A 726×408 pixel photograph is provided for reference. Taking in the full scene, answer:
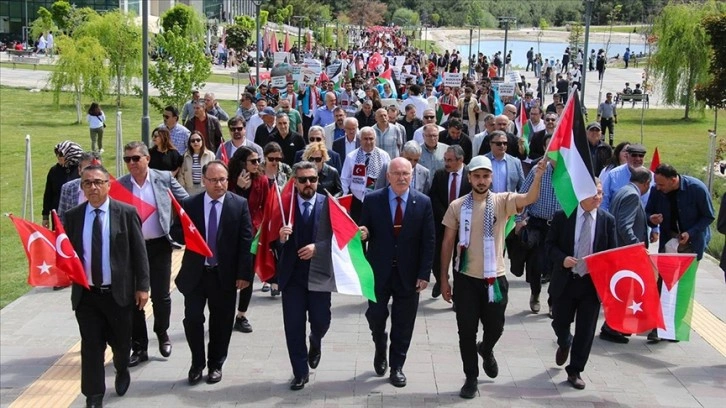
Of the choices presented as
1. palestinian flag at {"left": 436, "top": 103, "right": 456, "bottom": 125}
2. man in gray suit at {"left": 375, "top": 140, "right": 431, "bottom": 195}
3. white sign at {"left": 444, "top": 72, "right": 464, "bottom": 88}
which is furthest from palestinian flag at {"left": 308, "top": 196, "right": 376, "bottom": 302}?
white sign at {"left": 444, "top": 72, "right": 464, "bottom": 88}

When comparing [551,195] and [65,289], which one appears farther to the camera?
[65,289]

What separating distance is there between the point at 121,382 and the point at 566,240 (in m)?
3.83

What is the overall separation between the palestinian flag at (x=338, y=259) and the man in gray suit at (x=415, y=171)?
88.5 inches

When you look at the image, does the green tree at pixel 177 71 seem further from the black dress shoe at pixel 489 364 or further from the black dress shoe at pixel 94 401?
the black dress shoe at pixel 489 364

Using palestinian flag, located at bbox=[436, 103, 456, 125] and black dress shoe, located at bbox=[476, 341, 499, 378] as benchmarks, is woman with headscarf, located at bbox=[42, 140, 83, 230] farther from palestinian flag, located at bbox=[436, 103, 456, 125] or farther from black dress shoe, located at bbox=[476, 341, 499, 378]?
palestinian flag, located at bbox=[436, 103, 456, 125]

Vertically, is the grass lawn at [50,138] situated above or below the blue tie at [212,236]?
below

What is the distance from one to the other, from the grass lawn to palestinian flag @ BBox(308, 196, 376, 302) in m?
5.74

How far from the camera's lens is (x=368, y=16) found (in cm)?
11719

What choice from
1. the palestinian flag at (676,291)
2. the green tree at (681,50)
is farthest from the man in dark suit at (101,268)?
the green tree at (681,50)

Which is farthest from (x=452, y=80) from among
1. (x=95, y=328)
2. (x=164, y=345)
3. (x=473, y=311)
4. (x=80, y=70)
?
(x=95, y=328)

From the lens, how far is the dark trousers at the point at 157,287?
8633mm

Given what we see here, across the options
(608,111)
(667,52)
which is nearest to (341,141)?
(608,111)

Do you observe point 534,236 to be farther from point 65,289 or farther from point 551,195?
point 65,289

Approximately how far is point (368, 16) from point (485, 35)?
16259mm
